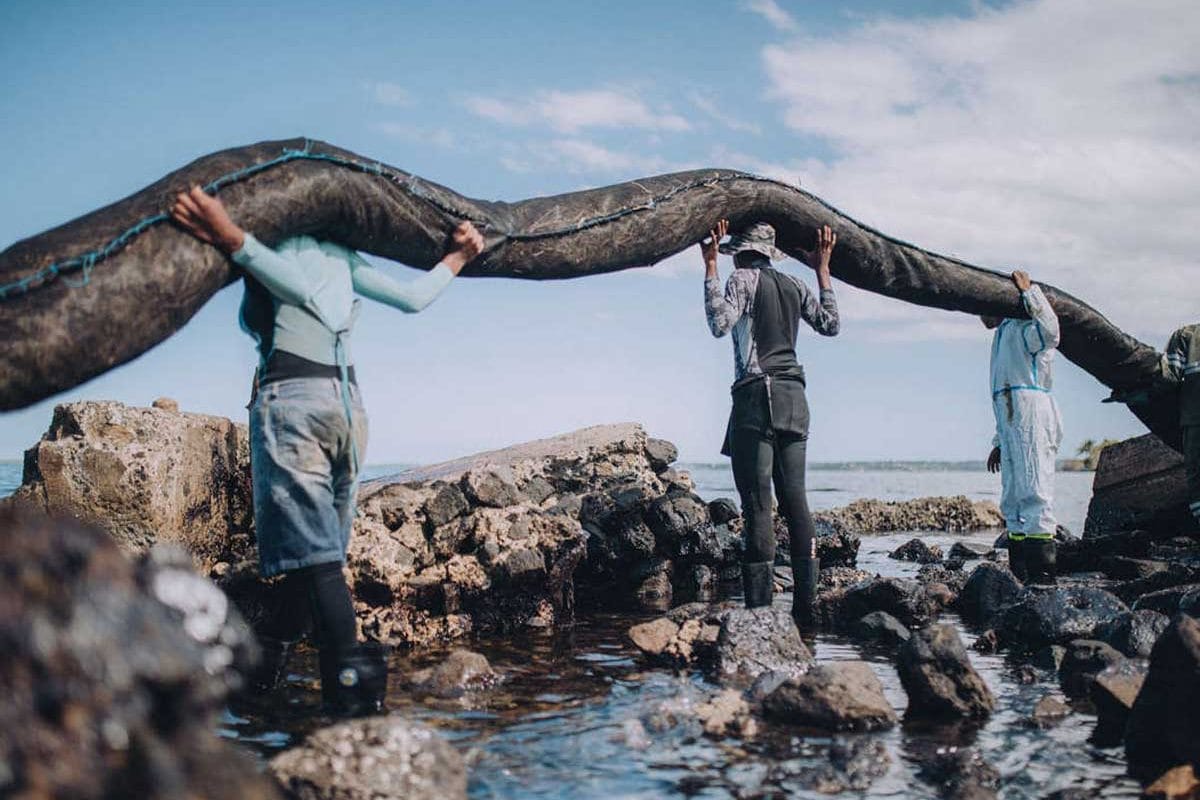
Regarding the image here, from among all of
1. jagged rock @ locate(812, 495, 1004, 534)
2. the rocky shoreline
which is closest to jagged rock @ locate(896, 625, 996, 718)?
the rocky shoreline

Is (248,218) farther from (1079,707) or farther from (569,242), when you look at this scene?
(1079,707)

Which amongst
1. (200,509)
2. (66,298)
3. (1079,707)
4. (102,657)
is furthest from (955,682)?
(200,509)

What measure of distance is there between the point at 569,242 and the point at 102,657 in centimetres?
416

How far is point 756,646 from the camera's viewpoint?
528cm

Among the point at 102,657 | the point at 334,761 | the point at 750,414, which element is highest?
the point at 750,414

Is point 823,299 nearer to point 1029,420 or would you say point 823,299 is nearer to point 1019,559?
point 1029,420

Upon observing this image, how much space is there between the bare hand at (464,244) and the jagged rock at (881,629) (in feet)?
12.9

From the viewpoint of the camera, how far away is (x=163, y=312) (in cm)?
387

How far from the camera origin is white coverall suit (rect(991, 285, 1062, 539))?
830 centimetres

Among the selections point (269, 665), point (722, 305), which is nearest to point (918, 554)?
point (722, 305)

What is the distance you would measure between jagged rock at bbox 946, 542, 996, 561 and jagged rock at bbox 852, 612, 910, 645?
21.6ft

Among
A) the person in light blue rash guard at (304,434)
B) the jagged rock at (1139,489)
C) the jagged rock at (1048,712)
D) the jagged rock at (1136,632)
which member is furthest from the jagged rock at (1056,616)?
the jagged rock at (1139,489)

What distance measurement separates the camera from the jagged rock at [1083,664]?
4.74 m

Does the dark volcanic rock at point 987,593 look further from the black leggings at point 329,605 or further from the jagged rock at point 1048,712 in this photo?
the black leggings at point 329,605
